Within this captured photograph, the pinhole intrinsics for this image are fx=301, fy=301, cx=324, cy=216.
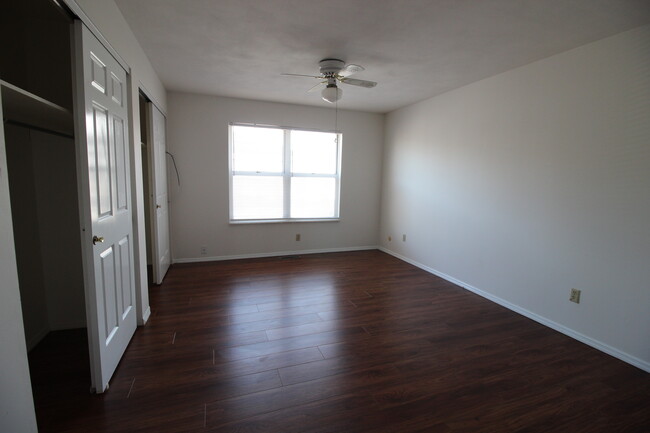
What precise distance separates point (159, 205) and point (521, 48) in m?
4.11

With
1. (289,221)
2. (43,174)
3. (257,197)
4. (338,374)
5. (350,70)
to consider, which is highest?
(350,70)

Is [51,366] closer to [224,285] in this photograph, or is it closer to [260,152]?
[224,285]

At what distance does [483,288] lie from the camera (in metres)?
3.55

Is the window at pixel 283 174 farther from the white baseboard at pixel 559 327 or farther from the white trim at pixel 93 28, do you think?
the white trim at pixel 93 28

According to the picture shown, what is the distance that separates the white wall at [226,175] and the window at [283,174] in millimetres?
140

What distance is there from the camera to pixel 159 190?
3715 mm

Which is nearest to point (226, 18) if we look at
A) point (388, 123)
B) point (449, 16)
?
point (449, 16)

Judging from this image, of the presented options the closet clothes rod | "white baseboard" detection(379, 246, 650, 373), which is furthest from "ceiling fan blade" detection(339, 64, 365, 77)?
"white baseboard" detection(379, 246, 650, 373)

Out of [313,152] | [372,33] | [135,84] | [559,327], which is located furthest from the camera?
[313,152]

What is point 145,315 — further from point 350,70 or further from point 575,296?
point 575,296

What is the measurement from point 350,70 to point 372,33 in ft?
1.38

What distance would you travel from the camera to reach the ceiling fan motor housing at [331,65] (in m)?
2.92

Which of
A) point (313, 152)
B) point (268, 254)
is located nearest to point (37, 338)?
point (268, 254)

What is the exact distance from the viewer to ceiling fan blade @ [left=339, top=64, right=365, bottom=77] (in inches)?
106
